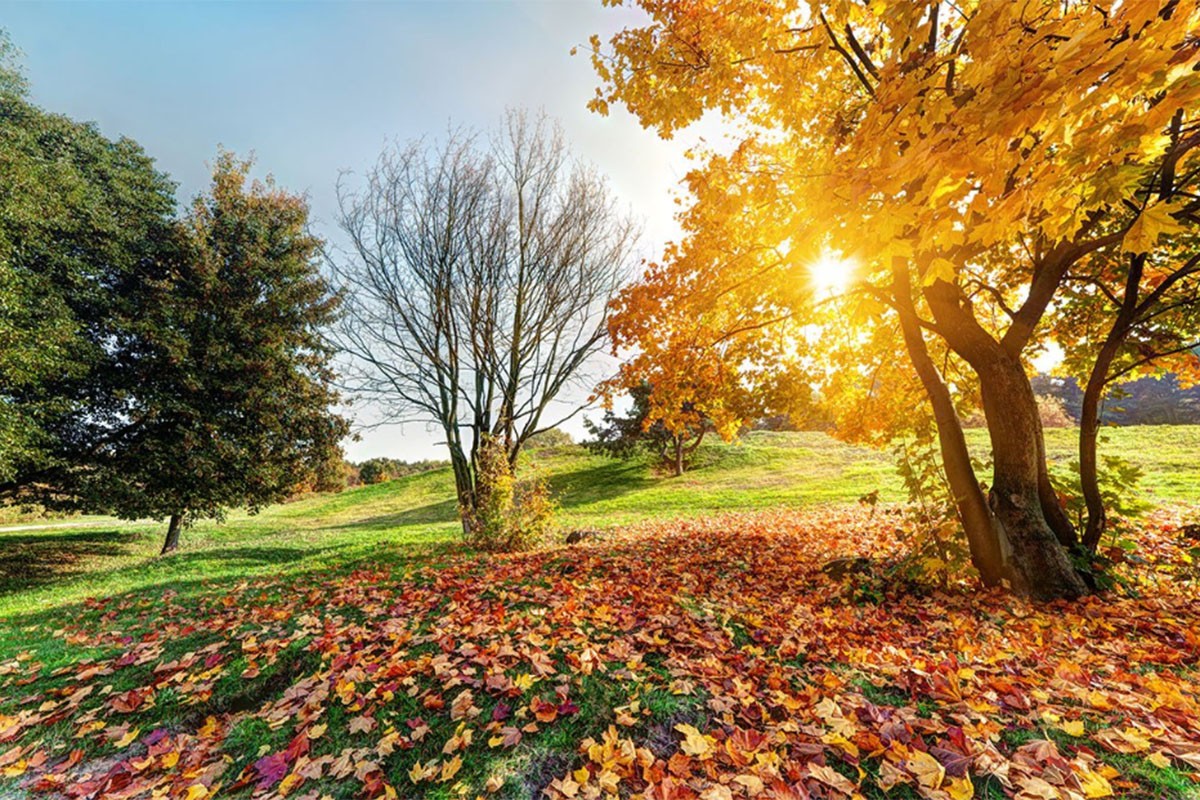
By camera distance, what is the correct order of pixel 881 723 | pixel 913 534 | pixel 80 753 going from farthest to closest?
pixel 913 534, pixel 80 753, pixel 881 723

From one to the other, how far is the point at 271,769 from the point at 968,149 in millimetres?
5352

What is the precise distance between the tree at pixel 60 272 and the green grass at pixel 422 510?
272 cm

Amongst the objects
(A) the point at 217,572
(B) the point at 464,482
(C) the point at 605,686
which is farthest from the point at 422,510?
(C) the point at 605,686

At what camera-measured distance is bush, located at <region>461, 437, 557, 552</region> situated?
29.8 ft

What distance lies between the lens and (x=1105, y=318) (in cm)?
729

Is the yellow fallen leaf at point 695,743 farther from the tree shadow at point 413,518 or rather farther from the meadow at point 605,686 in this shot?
the tree shadow at point 413,518

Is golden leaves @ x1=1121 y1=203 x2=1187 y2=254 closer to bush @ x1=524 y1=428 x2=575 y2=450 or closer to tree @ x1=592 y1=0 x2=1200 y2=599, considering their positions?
tree @ x1=592 y1=0 x2=1200 y2=599

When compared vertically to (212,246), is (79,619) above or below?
below

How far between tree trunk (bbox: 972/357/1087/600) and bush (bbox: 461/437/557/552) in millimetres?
7096

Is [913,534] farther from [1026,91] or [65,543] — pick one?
[65,543]

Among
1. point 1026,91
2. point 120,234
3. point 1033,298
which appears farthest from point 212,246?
point 1033,298

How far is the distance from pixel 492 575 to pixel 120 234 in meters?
12.8

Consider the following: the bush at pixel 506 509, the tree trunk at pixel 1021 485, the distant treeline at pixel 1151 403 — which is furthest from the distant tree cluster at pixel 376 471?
the distant treeline at pixel 1151 403

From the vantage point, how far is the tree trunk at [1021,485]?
16.1 ft
